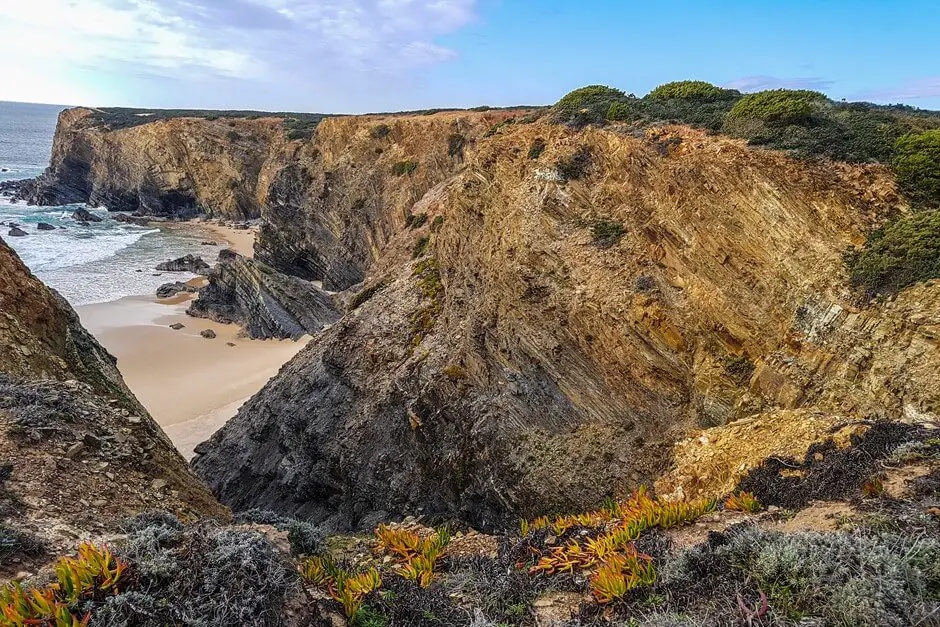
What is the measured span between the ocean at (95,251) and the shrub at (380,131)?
18937 mm

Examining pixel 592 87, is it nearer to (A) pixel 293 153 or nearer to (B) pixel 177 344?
(B) pixel 177 344

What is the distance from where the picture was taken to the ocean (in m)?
36.6

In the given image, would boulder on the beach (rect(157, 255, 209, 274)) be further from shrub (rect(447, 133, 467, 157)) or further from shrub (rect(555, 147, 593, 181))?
shrub (rect(555, 147, 593, 181))

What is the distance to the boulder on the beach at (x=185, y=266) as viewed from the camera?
41.8 m

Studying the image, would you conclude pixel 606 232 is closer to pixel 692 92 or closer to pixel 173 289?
pixel 692 92

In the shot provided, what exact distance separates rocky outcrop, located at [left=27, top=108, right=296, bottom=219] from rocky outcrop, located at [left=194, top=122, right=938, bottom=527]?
48.3m

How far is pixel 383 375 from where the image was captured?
14.8 metres

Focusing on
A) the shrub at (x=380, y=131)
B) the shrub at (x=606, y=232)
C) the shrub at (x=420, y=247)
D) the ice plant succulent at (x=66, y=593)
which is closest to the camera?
the ice plant succulent at (x=66, y=593)

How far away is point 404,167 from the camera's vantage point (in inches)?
1569

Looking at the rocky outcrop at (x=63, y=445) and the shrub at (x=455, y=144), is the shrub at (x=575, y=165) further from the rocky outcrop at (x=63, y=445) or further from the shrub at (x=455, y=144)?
the shrub at (x=455, y=144)

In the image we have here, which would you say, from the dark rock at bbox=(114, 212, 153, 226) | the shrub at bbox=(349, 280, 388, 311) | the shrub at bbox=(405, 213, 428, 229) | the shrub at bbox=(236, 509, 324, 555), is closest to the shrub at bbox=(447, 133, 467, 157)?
the shrub at bbox=(405, 213, 428, 229)

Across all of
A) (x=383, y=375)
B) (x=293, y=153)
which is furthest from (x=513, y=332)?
(x=293, y=153)

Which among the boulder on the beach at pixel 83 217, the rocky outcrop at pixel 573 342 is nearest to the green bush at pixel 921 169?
the rocky outcrop at pixel 573 342

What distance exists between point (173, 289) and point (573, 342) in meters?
34.1
